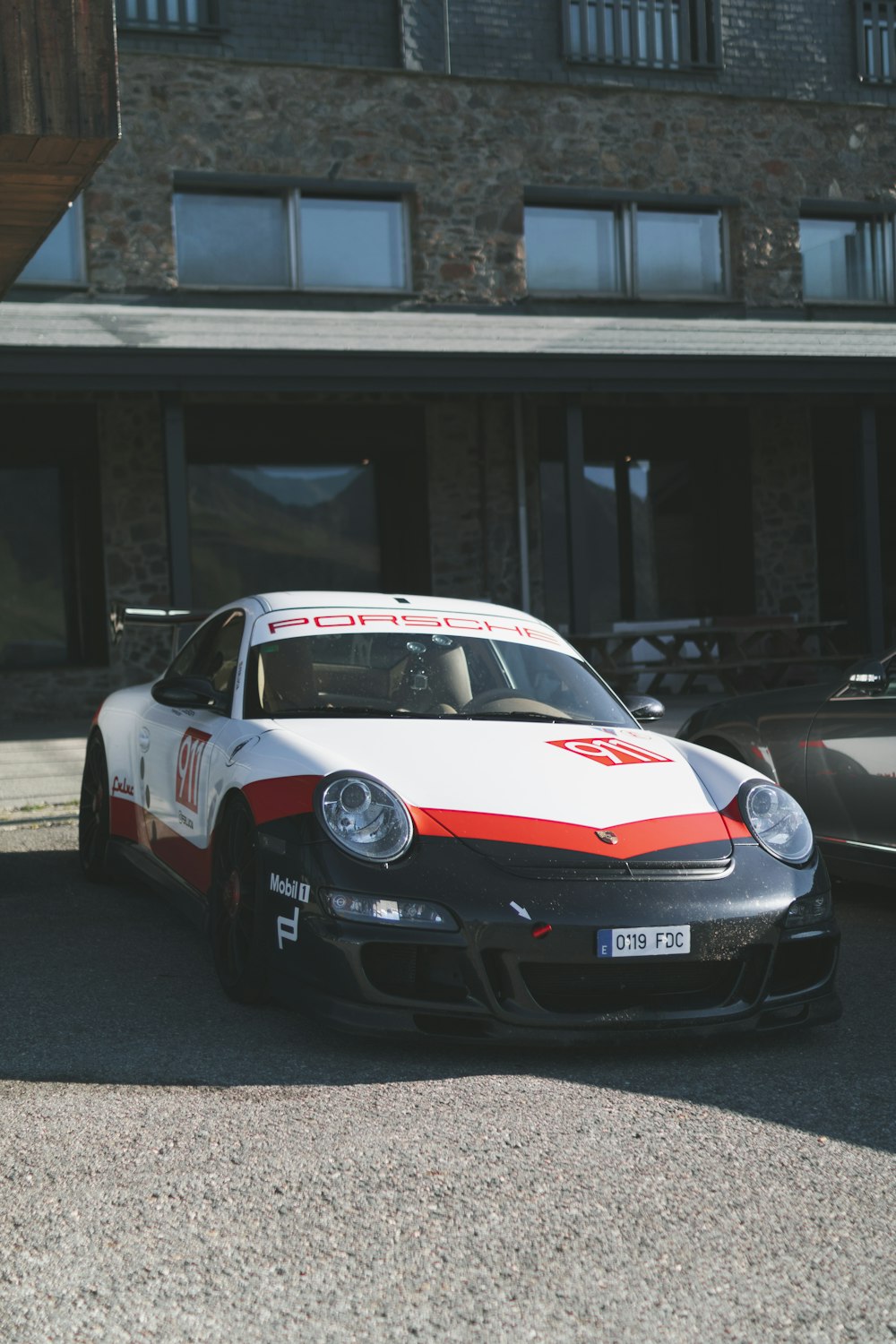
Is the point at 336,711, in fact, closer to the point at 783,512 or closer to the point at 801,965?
the point at 801,965

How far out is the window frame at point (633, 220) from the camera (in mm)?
18125

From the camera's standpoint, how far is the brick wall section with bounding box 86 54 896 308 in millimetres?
16516

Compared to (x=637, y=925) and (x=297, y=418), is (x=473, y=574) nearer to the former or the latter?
(x=297, y=418)

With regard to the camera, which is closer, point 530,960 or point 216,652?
point 530,960

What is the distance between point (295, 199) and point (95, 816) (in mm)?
11720

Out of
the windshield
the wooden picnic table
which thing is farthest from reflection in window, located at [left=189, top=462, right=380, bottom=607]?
the windshield

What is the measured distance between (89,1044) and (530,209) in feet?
51.0

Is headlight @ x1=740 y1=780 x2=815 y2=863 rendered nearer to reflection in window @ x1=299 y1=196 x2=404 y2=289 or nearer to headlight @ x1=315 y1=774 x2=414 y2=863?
headlight @ x1=315 y1=774 x2=414 y2=863

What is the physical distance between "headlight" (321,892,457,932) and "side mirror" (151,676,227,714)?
1.53 metres

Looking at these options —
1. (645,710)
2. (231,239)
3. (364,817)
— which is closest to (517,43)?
(231,239)

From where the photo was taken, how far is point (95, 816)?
725cm

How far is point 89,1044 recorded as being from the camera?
14.5ft

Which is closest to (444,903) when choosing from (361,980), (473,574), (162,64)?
(361,980)

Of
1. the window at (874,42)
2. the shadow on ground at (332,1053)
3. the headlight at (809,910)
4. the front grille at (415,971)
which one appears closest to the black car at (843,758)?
the shadow on ground at (332,1053)
